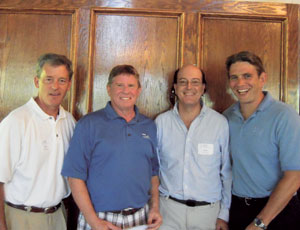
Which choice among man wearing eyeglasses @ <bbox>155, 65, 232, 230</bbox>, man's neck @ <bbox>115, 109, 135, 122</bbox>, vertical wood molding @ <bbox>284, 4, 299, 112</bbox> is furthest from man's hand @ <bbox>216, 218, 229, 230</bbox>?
vertical wood molding @ <bbox>284, 4, 299, 112</bbox>

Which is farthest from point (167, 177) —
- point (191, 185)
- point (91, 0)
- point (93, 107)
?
point (91, 0)

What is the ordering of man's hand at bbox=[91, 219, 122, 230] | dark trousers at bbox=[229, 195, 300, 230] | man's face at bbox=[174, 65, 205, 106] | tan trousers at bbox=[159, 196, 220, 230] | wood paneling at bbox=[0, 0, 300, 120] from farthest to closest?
wood paneling at bbox=[0, 0, 300, 120] < man's face at bbox=[174, 65, 205, 106] < tan trousers at bbox=[159, 196, 220, 230] < dark trousers at bbox=[229, 195, 300, 230] < man's hand at bbox=[91, 219, 122, 230]

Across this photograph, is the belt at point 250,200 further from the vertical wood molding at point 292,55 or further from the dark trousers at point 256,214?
the vertical wood molding at point 292,55

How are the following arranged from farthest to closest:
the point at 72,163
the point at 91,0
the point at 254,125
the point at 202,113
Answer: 1. the point at 91,0
2. the point at 202,113
3. the point at 254,125
4. the point at 72,163

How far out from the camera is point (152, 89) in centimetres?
223

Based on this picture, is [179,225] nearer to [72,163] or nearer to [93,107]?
[72,163]

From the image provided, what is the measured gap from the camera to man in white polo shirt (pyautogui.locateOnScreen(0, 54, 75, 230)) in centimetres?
150

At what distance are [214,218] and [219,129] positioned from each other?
637 mm

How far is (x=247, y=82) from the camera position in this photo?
1.74m

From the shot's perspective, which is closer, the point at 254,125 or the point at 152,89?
the point at 254,125

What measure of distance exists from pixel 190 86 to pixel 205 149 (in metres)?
0.47

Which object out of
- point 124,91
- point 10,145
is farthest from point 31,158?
point 124,91

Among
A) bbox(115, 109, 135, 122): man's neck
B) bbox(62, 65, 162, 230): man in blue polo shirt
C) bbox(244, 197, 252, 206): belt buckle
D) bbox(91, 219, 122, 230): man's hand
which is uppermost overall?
bbox(115, 109, 135, 122): man's neck

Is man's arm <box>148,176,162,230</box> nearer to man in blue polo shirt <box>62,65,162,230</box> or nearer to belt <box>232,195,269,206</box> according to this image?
man in blue polo shirt <box>62,65,162,230</box>
